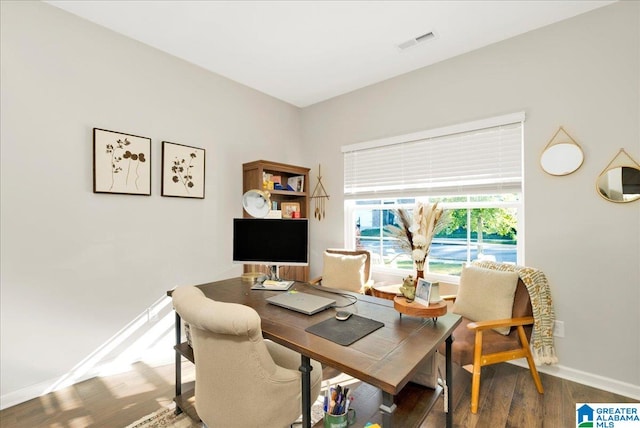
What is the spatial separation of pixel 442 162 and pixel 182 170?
248 cm

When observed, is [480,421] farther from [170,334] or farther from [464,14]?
[464,14]

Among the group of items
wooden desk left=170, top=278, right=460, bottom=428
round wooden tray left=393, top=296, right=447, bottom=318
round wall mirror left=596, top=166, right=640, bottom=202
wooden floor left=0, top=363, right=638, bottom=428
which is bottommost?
wooden floor left=0, top=363, right=638, bottom=428

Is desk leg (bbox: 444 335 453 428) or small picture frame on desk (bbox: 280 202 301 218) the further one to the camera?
small picture frame on desk (bbox: 280 202 301 218)

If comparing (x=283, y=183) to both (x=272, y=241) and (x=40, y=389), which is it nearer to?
(x=272, y=241)

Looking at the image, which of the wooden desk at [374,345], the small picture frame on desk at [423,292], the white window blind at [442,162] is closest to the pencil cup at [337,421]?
the wooden desk at [374,345]

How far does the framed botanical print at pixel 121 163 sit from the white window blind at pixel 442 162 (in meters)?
2.08

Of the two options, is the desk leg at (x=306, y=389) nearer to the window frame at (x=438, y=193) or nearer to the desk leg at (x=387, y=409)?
the desk leg at (x=387, y=409)

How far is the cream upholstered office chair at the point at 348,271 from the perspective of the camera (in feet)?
9.69

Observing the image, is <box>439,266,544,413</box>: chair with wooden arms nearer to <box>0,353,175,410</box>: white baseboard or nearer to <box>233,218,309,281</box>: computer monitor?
<box>233,218,309,281</box>: computer monitor

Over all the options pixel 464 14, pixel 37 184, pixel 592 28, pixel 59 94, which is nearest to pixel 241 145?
pixel 59 94

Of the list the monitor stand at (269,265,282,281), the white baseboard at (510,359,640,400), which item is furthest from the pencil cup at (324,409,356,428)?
the white baseboard at (510,359,640,400)

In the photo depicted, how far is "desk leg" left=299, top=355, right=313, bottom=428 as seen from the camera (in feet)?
4.04

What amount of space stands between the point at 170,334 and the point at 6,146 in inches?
74.6

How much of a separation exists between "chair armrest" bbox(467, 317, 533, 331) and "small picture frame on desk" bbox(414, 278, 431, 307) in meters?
0.76
